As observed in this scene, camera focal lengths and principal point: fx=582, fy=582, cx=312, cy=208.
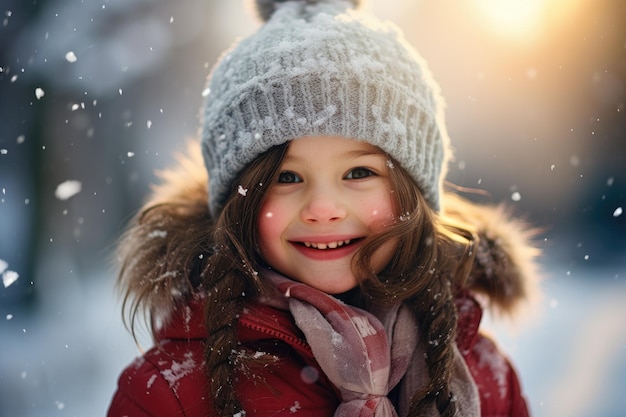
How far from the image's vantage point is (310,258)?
1552 millimetres

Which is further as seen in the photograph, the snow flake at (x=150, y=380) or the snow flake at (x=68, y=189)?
the snow flake at (x=68, y=189)

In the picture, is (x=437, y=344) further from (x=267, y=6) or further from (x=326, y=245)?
(x=267, y=6)

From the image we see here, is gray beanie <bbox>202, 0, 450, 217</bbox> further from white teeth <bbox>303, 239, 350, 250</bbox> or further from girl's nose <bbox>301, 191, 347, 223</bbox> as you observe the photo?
white teeth <bbox>303, 239, 350, 250</bbox>

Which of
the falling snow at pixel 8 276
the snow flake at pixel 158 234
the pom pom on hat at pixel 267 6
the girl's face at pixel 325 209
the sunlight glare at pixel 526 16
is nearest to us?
the girl's face at pixel 325 209

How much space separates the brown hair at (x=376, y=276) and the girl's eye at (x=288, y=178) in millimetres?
42

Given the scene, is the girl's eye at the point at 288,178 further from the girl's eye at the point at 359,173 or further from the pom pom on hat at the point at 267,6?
the pom pom on hat at the point at 267,6

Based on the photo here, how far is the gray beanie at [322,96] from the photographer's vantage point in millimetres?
1514

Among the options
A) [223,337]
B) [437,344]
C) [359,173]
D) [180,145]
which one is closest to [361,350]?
[437,344]

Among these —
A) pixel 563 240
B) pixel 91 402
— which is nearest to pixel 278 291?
pixel 91 402

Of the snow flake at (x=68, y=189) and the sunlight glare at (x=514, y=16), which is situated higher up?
the sunlight glare at (x=514, y=16)

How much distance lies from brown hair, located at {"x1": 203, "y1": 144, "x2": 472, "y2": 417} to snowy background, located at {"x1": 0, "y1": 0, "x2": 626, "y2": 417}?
197 centimetres

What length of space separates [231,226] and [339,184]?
320 mm

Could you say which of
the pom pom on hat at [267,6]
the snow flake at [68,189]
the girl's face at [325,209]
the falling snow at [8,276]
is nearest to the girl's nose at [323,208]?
the girl's face at [325,209]

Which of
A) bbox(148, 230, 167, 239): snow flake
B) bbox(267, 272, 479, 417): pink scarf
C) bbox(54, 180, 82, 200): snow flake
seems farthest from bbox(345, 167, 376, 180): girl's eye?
bbox(54, 180, 82, 200): snow flake
